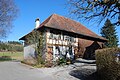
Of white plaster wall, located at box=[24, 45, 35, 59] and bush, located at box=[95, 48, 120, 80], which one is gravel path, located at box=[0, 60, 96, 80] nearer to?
bush, located at box=[95, 48, 120, 80]

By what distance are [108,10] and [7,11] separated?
23.7 metres

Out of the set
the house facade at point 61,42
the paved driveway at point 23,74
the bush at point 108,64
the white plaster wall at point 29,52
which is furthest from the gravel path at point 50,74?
the white plaster wall at point 29,52

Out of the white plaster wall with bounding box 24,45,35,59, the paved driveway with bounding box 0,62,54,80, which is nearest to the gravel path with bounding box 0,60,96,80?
the paved driveway with bounding box 0,62,54,80

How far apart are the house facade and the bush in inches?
596

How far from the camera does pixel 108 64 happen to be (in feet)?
38.1

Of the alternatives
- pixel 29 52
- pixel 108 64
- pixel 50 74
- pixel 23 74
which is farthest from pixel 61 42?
pixel 108 64

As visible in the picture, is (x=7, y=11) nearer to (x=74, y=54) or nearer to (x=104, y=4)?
(x=74, y=54)

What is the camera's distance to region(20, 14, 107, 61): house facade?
27.9m

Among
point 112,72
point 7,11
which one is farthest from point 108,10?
point 7,11

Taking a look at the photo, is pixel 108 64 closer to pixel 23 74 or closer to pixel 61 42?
pixel 23 74

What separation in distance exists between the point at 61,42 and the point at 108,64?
18.2 m

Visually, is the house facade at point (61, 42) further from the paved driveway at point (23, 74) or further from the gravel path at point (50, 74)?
the gravel path at point (50, 74)

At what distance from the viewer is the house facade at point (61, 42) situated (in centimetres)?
2794

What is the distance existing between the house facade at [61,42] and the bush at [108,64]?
15143 mm
